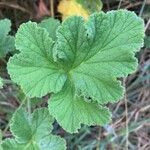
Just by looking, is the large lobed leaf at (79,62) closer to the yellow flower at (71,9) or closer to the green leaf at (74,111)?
the green leaf at (74,111)

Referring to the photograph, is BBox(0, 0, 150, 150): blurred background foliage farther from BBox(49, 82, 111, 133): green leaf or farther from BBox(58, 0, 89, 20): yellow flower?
BBox(49, 82, 111, 133): green leaf

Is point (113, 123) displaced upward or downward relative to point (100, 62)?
downward

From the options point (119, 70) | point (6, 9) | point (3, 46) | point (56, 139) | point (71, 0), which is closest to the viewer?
point (119, 70)

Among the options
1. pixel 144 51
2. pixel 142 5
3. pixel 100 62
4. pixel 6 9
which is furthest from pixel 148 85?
pixel 100 62

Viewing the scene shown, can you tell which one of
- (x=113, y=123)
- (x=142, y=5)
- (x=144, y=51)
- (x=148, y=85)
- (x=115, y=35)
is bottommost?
(x=113, y=123)

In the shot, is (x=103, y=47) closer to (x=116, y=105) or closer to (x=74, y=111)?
(x=74, y=111)

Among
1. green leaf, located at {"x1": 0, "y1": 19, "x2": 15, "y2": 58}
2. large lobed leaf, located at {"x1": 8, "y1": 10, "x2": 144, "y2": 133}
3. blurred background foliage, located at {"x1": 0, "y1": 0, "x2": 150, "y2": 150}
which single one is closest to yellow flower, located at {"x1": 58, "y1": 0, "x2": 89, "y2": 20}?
blurred background foliage, located at {"x1": 0, "y1": 0, "x2": 150, "y2": 150}

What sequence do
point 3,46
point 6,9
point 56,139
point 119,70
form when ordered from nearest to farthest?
point 119,70, point 56,139, point 3,46, point 6,9

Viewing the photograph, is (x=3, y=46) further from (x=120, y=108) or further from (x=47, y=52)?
(x=120, y=108)

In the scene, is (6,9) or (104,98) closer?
(104,98)
